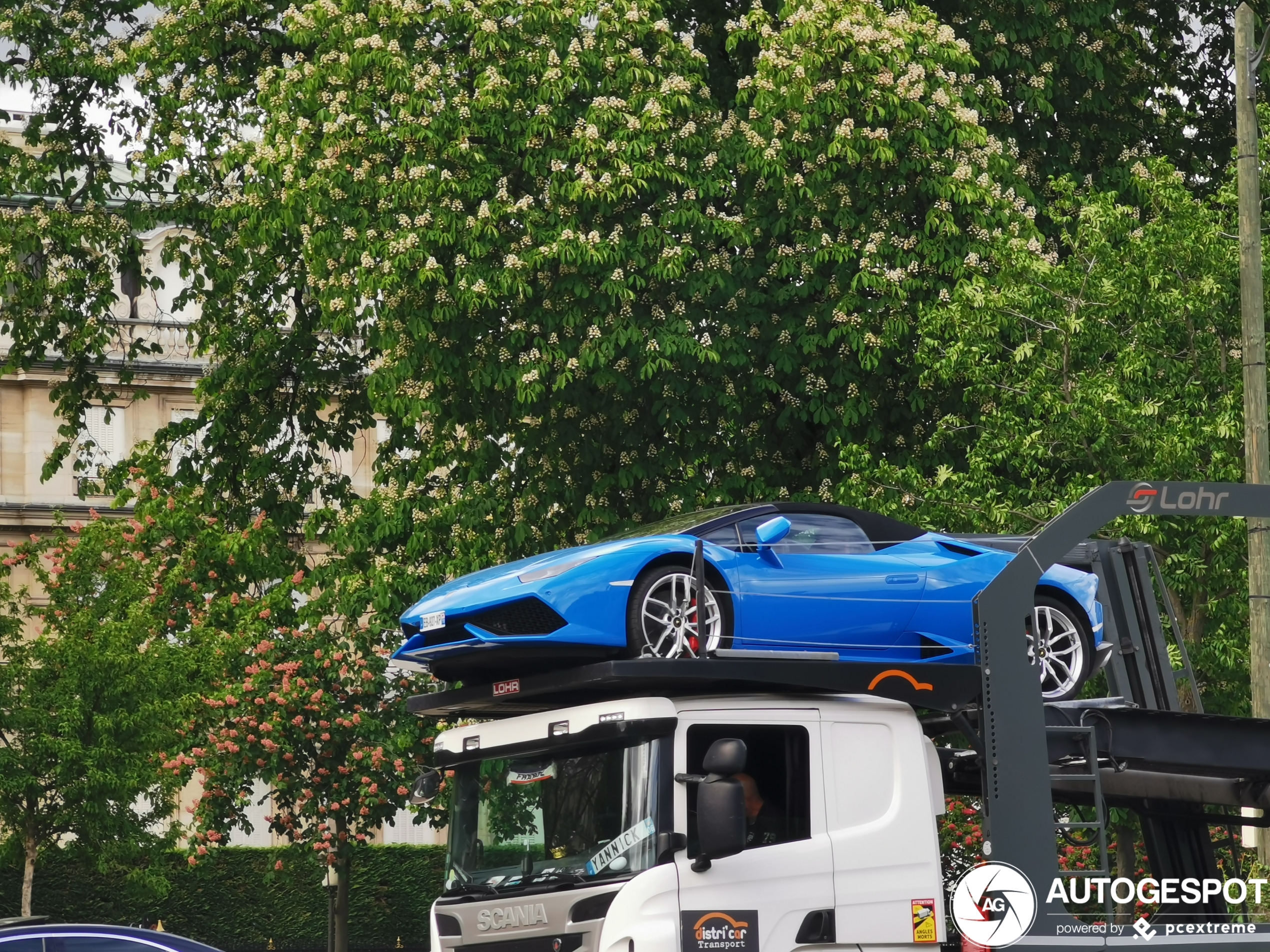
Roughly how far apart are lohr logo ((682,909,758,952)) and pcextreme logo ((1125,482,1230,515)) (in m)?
2.83

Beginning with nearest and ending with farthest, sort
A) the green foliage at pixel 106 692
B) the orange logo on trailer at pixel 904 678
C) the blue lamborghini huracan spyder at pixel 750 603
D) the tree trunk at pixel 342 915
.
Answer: the orange logo on trailer at pixel 904 678
the blue lamborghini huracan spyder at pixel 750 603
the green foliage at pixel 106 692
the tree trunk at pixel 342 915

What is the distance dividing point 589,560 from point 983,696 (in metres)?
2.06

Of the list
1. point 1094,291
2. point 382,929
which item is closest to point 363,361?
point 1094,291

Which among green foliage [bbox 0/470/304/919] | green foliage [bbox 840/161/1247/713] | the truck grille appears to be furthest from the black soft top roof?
green foliage [bbox 0/470/304/919]

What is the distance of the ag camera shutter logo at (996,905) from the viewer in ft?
26.6

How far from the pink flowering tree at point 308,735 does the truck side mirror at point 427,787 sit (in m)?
12.7

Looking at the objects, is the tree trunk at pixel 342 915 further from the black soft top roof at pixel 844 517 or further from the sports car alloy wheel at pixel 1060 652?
the sports car alloy wheel at pixel 1060 652

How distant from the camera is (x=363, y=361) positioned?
22.7 meters

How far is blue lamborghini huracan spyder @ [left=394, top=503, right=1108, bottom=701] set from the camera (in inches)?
344

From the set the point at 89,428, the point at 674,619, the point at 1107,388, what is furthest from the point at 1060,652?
the point at 89,428

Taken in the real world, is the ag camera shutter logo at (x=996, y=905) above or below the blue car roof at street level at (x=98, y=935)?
above

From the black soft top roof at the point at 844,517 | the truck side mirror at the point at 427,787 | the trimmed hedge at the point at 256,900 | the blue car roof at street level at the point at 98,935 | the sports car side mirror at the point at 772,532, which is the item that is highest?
the black soft top roof at the point at 844,517

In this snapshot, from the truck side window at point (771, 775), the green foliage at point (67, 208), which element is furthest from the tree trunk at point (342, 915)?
the truck side window at point (771, 775)
